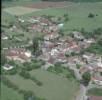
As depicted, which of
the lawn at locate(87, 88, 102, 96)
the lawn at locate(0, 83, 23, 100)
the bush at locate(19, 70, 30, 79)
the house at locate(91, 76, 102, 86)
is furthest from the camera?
the house at locate(91, 76, 102, 86)

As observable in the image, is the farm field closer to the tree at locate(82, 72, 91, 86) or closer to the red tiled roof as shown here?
the red tiled roof

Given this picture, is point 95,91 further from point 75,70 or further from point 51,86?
point 75,70

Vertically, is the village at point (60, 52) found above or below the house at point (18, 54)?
below

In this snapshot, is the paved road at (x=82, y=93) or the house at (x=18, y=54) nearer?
the paved road at (x=82, y=93)

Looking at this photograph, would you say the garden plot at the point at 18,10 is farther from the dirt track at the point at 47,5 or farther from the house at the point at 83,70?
the house at the point at 83,70

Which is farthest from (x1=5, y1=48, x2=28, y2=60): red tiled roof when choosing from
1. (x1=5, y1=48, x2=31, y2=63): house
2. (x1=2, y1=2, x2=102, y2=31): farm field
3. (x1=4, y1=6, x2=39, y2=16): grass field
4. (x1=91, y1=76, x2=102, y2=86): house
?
(x1=4, y1=6, x2=39, y2=16): grass field

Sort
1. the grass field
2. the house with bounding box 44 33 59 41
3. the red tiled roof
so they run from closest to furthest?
the red tiled roof
the house with bounding box 44 33 59 41
the grass field

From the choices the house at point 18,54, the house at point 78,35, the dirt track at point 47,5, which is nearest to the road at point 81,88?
the house at point 18,54
